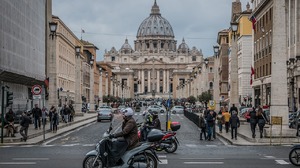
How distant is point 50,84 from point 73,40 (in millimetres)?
63023

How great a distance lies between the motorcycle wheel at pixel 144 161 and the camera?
15.8 meters

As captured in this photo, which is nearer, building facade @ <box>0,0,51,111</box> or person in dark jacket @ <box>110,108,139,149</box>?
person in dark jacket @ <box>110,108,139,149</box>

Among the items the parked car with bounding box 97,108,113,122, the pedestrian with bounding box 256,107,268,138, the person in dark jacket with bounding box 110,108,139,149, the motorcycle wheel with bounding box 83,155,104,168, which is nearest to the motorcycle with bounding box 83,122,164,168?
the motorcycle wheel with bounding box 83,155,104,168

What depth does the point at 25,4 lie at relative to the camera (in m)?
57.8

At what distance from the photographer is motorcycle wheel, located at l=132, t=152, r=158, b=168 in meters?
15.8

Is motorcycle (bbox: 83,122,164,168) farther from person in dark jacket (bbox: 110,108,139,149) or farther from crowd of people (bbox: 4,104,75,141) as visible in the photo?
crowd of people (bbox: 4,104,75,141)

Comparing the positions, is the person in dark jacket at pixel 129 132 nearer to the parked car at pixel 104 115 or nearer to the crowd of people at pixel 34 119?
the crowd of people at pixel 34 119

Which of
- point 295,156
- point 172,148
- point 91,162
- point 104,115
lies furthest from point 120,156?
point 104,115

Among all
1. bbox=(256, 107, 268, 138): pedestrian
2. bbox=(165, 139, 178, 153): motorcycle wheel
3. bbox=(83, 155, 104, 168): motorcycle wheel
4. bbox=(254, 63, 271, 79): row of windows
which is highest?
bbox=(254, 63, 271, 79): row of windows

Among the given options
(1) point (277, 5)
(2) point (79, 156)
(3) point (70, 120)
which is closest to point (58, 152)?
(2) point (79, 156)

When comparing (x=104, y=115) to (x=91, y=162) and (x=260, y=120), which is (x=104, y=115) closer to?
(x=260, y=120)

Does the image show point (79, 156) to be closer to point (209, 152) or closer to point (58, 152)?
point (58, 152)

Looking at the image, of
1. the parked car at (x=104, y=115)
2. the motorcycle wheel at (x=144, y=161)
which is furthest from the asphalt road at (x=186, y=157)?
the parked car at (x=104, y=115)

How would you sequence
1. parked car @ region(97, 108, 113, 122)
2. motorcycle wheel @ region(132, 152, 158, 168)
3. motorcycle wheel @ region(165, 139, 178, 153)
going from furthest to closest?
parked car @ region(97, 108, 113, 122) → motorcycle wheel @ region(165, 139, 178, 153) → motorcycle wheel @ region(132, 152, 158, 168)
